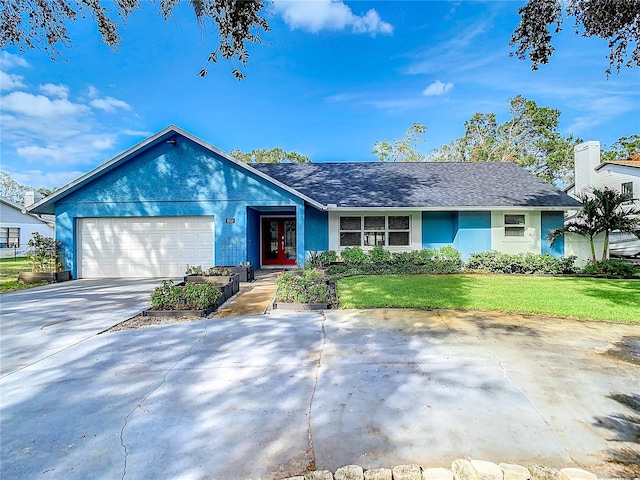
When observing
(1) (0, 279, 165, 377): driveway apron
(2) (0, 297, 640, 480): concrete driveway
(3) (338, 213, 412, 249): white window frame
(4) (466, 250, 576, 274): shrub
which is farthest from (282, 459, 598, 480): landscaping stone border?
(3) (338, 213, 412, 249): white window frame

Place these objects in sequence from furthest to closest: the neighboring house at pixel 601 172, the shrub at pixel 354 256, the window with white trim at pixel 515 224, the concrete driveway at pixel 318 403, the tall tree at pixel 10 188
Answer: the tall tree at pixel 10 188 → the neighboring house at pixel 601 172 → the window with white trim at pixel 515 224 → the shrub at pixel 354 256 → the concrete driveway at pixel 318 403

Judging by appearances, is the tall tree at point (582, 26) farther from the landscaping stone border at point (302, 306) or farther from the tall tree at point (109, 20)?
the landscaping stone border at point (302, 306)

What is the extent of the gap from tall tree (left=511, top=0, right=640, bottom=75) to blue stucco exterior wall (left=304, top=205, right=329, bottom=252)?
8305mm

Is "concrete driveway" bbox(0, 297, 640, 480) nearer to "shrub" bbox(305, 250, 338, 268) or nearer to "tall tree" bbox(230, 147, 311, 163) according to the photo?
"shrub" bbox(305, 250, 338, 268)

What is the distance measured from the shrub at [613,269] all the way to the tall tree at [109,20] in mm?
12790

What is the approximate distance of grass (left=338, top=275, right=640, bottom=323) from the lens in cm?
676

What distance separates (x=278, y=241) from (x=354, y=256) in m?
4.97

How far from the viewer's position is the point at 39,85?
14.0 meters

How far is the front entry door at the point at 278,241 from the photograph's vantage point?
644 inches

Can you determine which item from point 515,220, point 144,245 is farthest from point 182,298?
point 515,220

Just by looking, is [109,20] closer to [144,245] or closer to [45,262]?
[144,245]

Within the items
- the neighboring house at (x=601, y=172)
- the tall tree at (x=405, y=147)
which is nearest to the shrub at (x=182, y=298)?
the neighboring house at (x=601, y=172)

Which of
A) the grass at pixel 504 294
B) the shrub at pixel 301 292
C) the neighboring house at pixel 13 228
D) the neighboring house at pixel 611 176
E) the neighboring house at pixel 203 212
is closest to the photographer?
the grass at pixel 504 294

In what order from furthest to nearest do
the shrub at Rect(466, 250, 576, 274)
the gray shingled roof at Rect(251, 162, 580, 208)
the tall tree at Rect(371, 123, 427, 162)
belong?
the tall tree at Rect(371, 123, 427, 162) < the gray shingled roof at Rect(251, 162, 580, 208) < the shrub at Rect(466, 250, 576, 274)
